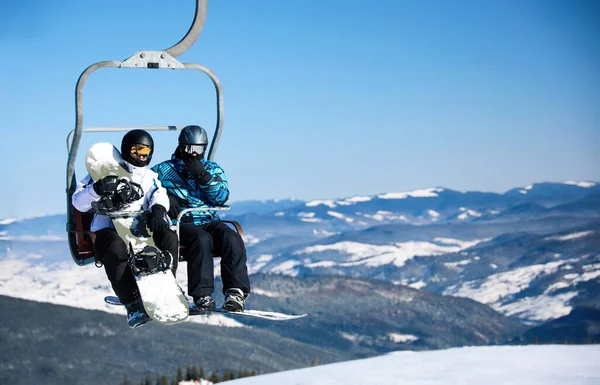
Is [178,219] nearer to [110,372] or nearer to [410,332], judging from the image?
[110,372]

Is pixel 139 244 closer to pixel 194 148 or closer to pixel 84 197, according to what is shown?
pixel 84 197

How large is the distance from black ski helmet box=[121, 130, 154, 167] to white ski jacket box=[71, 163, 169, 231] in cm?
6

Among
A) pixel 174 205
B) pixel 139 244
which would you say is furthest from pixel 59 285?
pixel 139 244

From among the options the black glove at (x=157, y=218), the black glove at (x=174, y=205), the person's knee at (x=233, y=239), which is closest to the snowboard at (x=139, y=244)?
the black glove at (x=157, y=218)

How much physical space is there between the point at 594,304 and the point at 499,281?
33.3 metres

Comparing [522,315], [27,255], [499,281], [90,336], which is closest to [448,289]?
[499,281]

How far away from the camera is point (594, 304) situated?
537 ft

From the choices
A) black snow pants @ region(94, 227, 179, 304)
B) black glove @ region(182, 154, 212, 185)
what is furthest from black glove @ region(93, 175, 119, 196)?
black glove @ region(182, 154, 212, 185)

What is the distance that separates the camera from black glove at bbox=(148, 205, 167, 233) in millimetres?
6227

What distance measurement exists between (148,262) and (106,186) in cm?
58

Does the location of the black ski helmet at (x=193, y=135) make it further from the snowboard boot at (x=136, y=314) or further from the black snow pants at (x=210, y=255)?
the snowboard boot at (x=136, y=314)

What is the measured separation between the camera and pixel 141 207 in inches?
253

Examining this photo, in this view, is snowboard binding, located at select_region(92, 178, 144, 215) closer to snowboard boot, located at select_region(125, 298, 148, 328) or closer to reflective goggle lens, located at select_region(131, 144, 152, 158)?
reflective goggle lens, located at select_region(131, 144, 152, 158)

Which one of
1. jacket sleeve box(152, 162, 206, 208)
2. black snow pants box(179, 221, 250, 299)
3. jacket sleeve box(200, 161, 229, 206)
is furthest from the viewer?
jacket sleeve box(152, 162, 206, 208)
